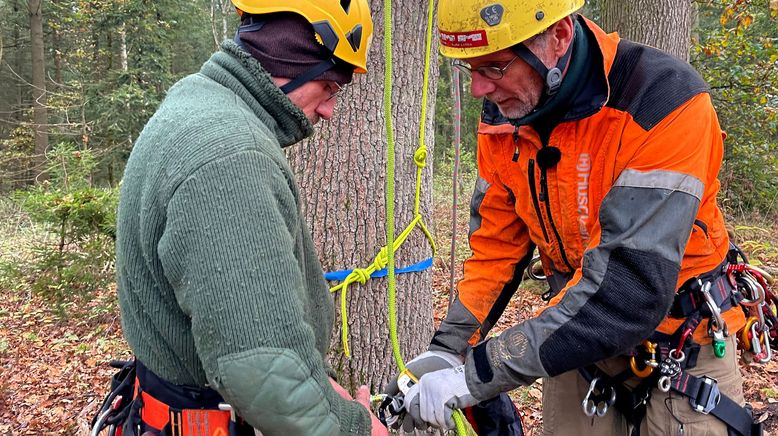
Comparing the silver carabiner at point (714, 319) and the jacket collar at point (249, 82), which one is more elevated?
the jacket collar at point (249, 82)

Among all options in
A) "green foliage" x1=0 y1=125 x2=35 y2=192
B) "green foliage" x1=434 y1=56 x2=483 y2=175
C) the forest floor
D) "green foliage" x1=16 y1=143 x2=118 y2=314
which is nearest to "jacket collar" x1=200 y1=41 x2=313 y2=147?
the forest floor

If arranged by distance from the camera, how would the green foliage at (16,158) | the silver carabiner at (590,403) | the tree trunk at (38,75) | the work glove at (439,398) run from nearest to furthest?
the work glove at (439,398) < the silver carabiner at (590,403) < the green foliage at (16,158) < the tree trunk at (38,75)

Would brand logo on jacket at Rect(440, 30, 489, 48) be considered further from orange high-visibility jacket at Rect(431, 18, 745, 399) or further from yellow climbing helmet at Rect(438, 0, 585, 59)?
orange high-visibility jacket at Rect(431, 18, 745, 399)

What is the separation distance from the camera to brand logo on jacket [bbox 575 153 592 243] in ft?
6.81

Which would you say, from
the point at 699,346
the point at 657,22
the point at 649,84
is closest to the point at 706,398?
the point at 699,346

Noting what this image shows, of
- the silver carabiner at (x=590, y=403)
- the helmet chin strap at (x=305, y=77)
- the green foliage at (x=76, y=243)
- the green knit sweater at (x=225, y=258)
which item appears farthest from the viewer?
the green foliage at (x=76, y=243)

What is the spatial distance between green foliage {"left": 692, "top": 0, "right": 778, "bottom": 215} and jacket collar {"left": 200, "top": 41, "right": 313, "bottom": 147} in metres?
7.95

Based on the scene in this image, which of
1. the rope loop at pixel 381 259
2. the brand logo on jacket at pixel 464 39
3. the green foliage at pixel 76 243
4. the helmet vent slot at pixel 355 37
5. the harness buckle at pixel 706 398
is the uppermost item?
the helmet vent slot at pixel 355 37

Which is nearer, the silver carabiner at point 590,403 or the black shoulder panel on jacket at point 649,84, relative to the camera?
the black shoulder panel on jacket at point 649,84

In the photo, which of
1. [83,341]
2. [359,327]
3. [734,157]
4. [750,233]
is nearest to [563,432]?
[359,327]

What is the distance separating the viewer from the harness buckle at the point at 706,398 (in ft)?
7.09

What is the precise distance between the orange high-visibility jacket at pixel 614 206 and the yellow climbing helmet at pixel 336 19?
0.75 meters

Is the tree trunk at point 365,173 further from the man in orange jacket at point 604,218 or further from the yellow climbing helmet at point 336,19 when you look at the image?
the yellow climbing helmet at point 336,19

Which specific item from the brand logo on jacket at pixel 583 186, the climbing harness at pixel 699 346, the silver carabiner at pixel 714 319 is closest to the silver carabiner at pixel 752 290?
the climbing harness at pixel 699 346
